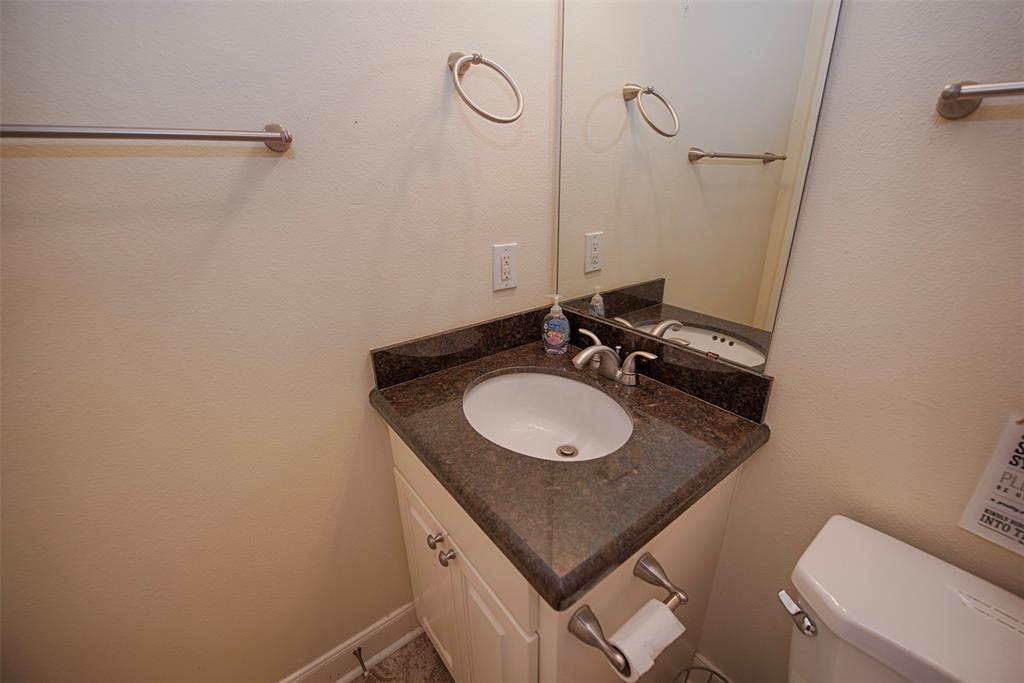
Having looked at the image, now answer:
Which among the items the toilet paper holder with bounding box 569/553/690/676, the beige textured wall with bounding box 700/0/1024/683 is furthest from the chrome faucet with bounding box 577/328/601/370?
the toilet paper holder with bounding box 569/553/690/676

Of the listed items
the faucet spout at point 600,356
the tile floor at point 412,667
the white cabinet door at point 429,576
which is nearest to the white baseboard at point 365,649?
the tile floor at point 412,667

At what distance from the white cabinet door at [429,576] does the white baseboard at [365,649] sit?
0.12 meters

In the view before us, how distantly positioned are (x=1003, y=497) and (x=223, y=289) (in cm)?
135

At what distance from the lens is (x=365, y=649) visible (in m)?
1.26

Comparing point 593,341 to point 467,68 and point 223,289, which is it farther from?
point 223,289

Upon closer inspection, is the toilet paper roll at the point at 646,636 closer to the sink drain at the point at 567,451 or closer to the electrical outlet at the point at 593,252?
the sink drain at the point at 567,451

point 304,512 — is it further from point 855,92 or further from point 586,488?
point 855,92

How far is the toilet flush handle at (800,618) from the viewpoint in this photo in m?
0.65

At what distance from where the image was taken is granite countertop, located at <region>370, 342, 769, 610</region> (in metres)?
0.57

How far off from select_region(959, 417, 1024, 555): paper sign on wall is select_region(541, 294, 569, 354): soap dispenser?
2.78 ft

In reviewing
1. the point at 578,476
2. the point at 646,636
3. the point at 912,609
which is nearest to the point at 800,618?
the point at 912,609

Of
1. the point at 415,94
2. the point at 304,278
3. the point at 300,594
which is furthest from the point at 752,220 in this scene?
the point at 300,594

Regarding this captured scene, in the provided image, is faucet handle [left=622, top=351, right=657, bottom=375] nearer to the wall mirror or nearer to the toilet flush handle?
the wall mirror

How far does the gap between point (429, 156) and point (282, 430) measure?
72 centimetres
